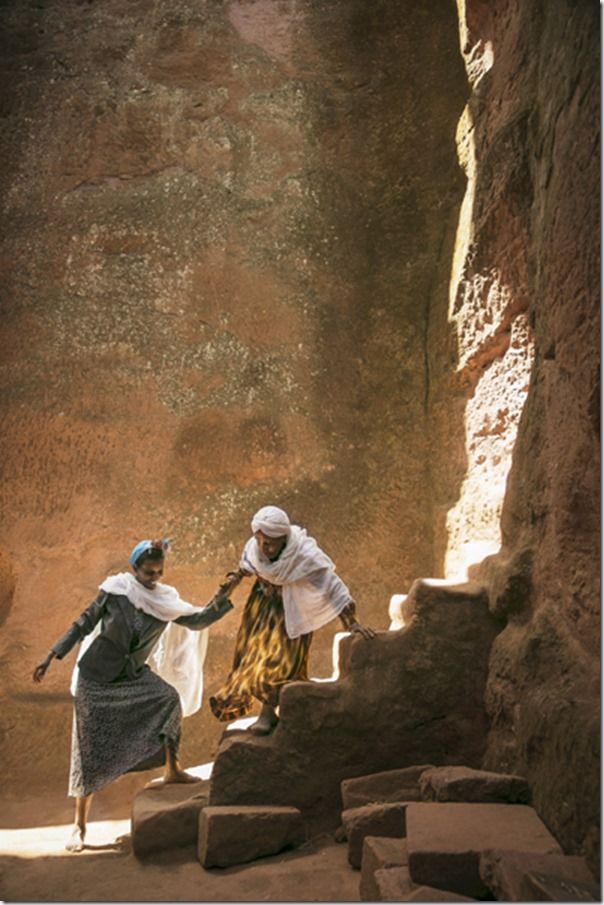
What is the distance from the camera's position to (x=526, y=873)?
105 inches

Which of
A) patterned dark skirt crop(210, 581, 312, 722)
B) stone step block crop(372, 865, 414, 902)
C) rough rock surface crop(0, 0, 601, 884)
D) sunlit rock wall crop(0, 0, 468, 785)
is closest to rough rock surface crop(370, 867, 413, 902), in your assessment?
stone step block crop(372, 865, 414, 902)

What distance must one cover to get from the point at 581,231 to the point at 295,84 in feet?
15.4

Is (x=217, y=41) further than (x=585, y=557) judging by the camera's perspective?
Yes

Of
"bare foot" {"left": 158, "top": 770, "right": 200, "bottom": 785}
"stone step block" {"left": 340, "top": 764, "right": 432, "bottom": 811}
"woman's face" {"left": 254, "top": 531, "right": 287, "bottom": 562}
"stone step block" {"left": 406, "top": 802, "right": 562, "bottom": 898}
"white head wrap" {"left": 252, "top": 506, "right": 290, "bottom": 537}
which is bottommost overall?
"bare foot" {"left": 158, "top": 770, "right": 200, "bottom": 785}

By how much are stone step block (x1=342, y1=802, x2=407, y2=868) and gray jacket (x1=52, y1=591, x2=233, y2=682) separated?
1.48m

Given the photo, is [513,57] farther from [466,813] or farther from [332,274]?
[466,813]

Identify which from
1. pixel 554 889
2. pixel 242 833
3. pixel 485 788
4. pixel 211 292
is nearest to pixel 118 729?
pixel 242 833

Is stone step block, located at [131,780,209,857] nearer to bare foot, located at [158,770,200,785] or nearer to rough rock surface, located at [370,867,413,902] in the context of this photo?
bare foot, located at [158,770,200,785]

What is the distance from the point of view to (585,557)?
351cm

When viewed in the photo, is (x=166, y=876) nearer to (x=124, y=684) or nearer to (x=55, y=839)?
(x=124, y=684)

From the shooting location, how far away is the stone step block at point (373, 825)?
3.69 meters

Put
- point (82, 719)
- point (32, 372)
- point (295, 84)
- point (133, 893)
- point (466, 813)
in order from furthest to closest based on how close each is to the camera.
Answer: point (295, 84), point (32, 372), point (82, 719), point (133, 893), point (466, 813)

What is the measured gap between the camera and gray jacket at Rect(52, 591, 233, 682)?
15.3 ft

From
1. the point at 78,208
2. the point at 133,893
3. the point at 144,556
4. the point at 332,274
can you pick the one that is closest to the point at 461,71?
the point at 332,274
